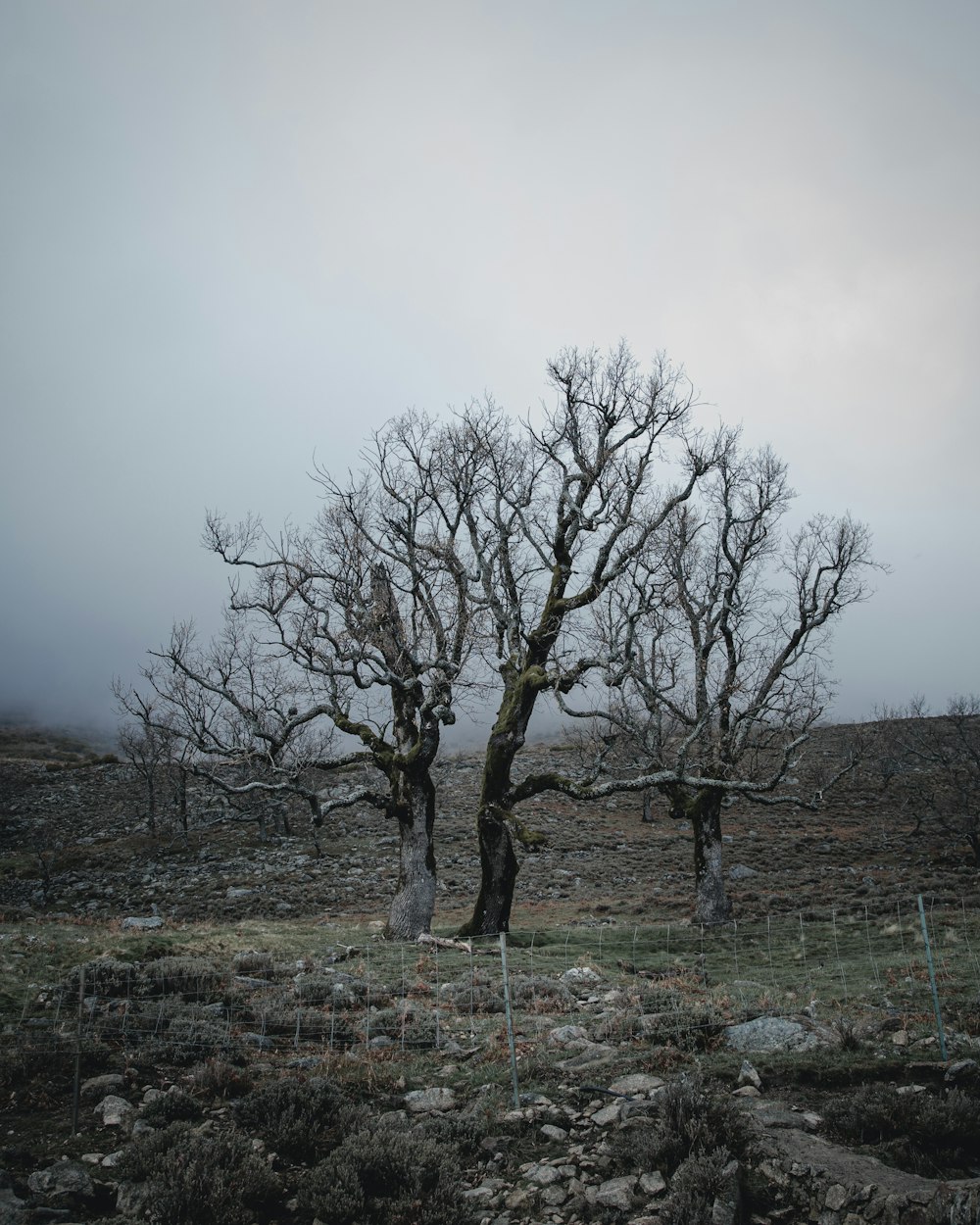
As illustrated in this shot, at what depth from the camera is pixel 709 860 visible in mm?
20438

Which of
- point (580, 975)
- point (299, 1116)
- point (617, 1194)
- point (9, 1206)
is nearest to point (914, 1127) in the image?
point (617, 1194)

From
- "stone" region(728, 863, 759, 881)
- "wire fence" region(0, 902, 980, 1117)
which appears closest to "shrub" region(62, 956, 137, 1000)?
"wire fence" region(0, 902, 980, 1117)

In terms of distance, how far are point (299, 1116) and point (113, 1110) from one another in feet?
5.66

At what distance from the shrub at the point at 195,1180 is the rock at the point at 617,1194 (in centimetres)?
236

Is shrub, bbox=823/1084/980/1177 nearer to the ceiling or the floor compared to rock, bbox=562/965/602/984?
nearer to the ceiling

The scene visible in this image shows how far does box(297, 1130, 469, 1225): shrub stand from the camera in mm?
4762

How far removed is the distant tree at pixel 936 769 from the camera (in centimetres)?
3331

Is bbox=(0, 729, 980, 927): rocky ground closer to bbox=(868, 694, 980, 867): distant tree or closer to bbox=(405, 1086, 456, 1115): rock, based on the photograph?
bbox=(868, 694, 980, 867): distant tree

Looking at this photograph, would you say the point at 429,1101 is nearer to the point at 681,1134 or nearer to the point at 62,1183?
the point at 681,1134

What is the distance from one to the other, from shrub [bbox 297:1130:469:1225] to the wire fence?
5.53ft

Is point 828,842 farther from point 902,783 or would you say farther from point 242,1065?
point 242,1065

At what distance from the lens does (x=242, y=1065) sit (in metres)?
7.73

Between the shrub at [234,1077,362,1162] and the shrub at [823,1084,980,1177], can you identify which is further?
the shrub at [234,1077,362,1162]

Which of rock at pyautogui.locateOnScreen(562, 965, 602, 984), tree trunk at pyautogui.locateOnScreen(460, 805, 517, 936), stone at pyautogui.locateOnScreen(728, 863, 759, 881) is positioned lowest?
stone at pyautogui.locateOnScreen(728, 863, 759, 881)
